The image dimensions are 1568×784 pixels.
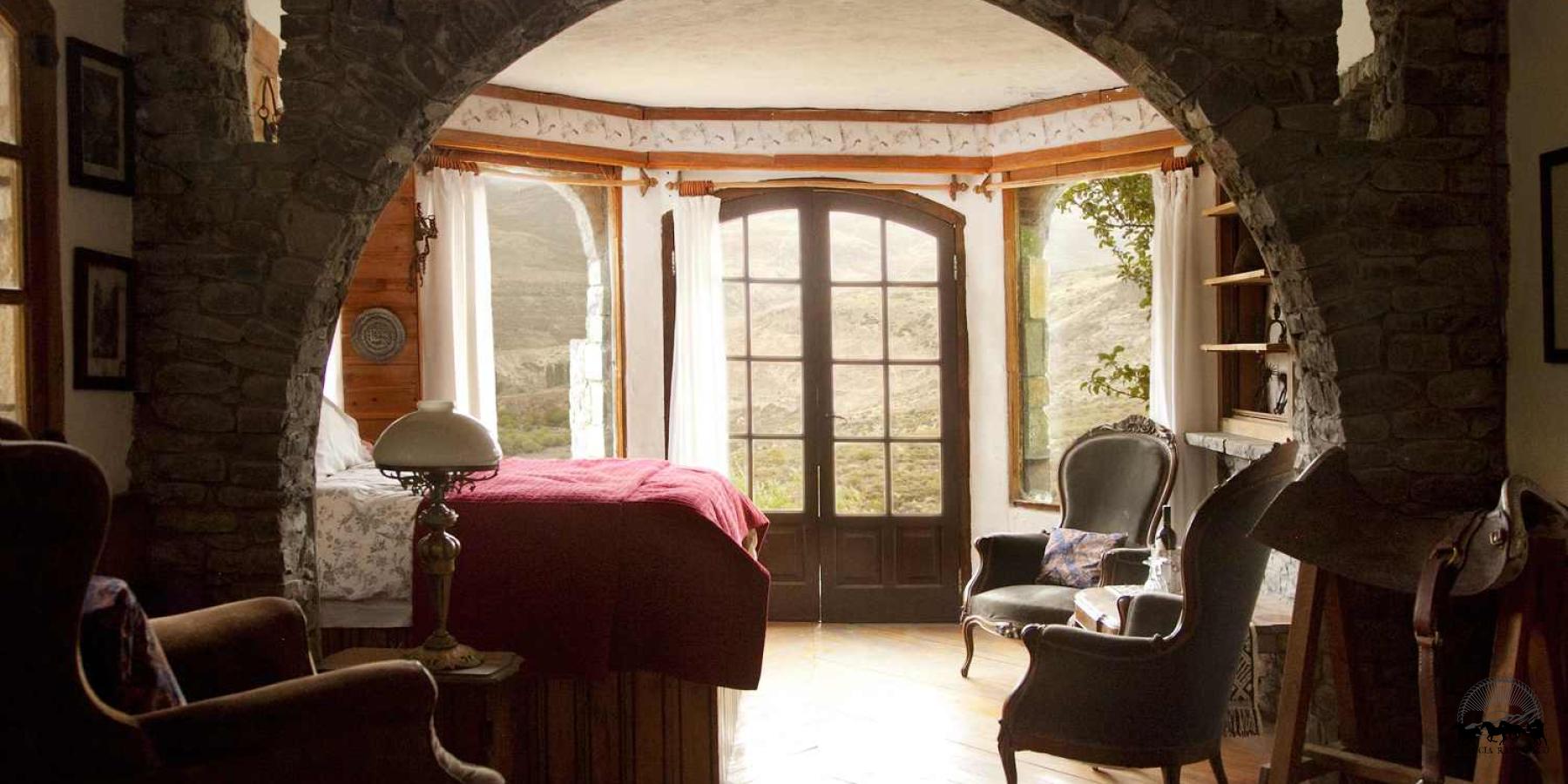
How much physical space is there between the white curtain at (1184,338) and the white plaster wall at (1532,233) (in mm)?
2303

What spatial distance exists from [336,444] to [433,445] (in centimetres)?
185

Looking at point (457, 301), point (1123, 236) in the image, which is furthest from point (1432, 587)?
point (457, 301)

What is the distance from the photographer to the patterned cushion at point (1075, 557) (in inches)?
216

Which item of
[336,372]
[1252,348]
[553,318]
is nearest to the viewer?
[1252,348]

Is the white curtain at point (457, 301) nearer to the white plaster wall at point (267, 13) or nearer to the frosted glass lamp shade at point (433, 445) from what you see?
the white plaster wall at point (267, 13)

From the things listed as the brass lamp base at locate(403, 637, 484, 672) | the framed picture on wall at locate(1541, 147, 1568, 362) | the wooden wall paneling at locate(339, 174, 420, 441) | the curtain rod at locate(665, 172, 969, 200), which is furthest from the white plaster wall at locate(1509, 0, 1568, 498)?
the wooden wall paneling at locate(339, 174, 420, 441)

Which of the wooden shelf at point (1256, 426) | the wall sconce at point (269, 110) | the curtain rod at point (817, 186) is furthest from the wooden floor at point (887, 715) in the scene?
the wall sconce at point (269, 110)

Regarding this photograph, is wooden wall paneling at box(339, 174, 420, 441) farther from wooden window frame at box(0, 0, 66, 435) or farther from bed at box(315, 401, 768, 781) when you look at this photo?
wooden window frame at box(0, 0, 66, 435)

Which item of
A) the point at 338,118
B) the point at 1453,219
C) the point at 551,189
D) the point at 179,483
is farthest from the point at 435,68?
the point at 551,189

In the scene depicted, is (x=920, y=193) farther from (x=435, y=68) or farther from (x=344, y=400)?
(x=435, y=68)

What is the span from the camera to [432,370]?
19.6ft

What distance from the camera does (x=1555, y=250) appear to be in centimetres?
339

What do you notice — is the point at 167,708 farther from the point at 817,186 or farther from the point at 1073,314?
the point at 1073,314

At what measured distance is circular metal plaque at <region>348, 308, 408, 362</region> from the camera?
19.6 ft
